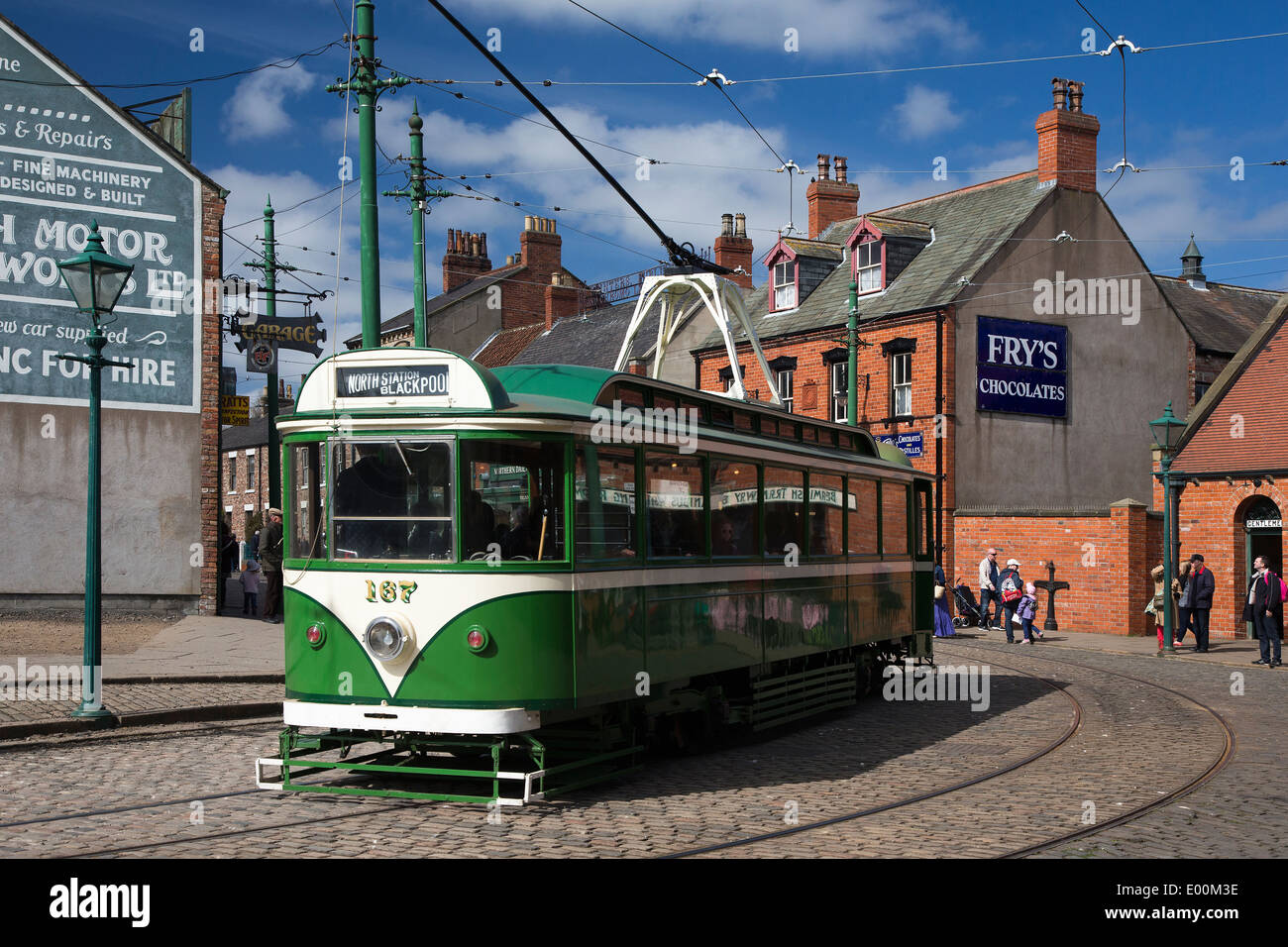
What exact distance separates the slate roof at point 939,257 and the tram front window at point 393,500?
25064mm

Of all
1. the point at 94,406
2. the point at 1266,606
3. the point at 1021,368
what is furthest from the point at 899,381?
the point at 94,406

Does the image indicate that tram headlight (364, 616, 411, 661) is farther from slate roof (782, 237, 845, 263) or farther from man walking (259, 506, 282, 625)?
slate roof (782, 237, 845, 263)

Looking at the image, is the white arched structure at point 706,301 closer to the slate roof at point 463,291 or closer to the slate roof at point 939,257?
the slate roof at point 939,257

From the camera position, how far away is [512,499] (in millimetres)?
8750

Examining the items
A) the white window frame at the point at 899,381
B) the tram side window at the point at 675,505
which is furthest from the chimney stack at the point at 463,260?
the tram side window at the point at 675,505

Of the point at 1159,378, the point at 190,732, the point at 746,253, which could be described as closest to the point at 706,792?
the point at 190,732

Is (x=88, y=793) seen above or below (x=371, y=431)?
below

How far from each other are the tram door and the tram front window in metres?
21.5

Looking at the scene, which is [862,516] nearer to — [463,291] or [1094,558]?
[1094,558]

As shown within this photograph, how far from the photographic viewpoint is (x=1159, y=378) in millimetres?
35438

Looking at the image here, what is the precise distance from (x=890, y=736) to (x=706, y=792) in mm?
3572

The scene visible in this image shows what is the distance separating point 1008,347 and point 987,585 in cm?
700

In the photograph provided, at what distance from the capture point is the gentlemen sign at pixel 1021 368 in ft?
106
